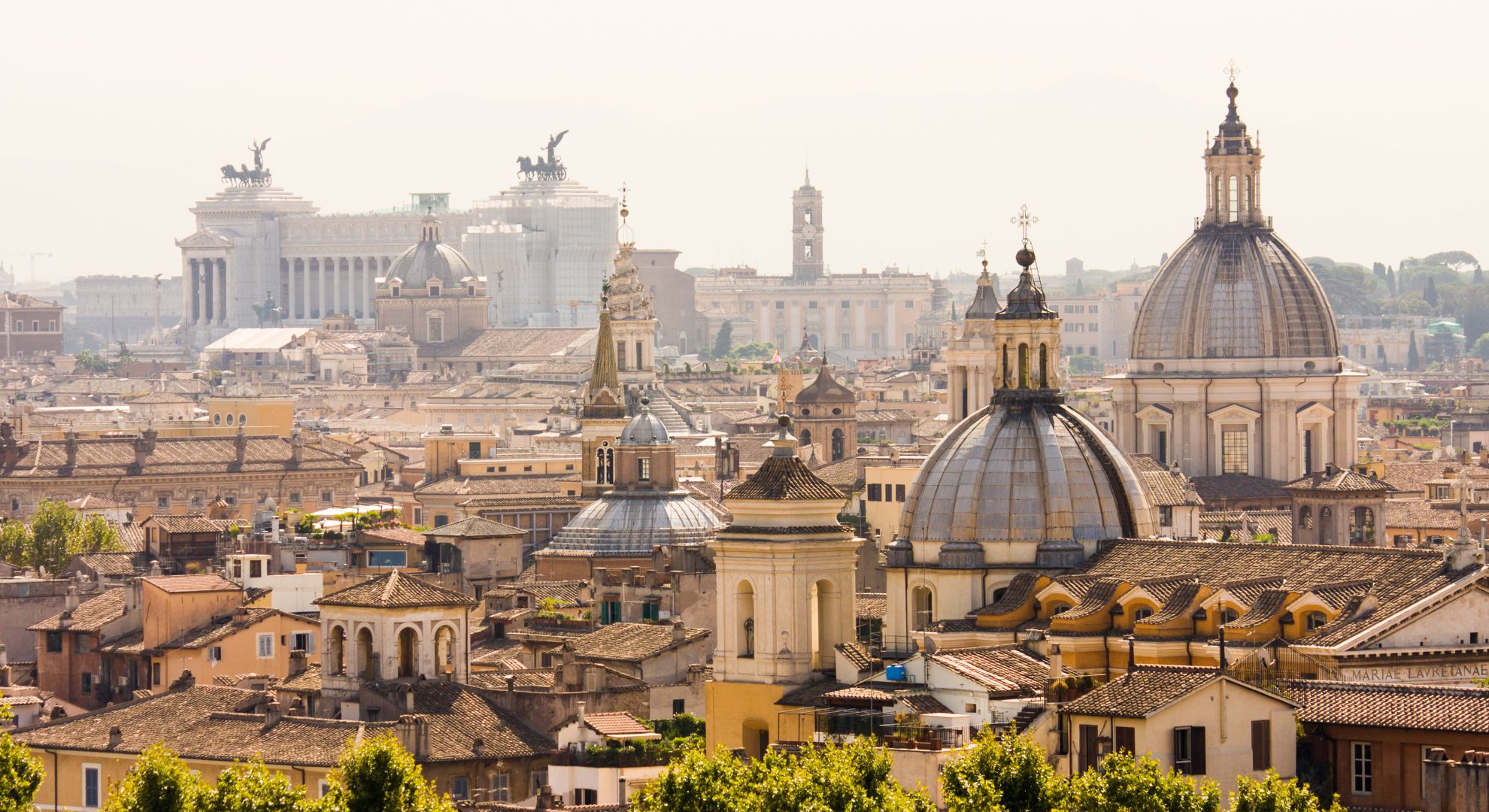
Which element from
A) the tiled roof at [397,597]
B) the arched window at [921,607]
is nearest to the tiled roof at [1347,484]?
the tiled roof at [397,597]

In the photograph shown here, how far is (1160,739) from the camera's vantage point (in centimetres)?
4181

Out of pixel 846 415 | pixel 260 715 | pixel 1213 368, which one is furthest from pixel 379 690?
pixel 846 415

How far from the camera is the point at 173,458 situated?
11294cm

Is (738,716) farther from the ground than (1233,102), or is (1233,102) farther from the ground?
(1233,102)

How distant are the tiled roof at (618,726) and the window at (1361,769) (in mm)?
11691

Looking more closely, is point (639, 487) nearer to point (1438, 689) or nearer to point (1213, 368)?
point (1213, 368)

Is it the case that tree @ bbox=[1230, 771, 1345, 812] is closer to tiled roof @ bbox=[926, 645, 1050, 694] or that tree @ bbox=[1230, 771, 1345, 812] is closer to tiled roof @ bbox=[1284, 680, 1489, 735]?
tiled roof @ bbox=[1284, 680, 1489, 735]

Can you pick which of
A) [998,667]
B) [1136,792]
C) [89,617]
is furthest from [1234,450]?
[1136,792]

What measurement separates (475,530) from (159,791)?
1473 inches

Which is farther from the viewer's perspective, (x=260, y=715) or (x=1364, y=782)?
(x=260, y=715)

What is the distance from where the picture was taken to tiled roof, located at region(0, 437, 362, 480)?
109 metres

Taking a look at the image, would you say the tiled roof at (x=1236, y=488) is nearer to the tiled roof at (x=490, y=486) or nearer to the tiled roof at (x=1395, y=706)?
the tiled roof at (x=490, y=486)

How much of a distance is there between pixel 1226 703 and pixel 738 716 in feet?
33.3

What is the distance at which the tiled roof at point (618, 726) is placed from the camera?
5181 centimetres
